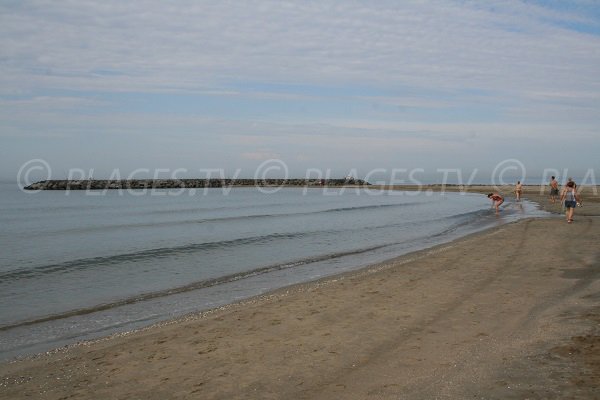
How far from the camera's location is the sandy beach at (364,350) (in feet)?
18.6

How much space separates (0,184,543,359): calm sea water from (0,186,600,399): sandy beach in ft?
5.87

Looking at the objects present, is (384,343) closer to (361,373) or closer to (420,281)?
(361,373)

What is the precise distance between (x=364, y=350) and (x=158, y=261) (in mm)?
12365

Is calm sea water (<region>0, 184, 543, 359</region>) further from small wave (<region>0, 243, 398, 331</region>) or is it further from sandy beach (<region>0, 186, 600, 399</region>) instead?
sandy beach (<region>0, 186, 600, 399</region>)

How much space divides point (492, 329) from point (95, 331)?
21.9ft

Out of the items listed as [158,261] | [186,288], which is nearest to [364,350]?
[186,288]

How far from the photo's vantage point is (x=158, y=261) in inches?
706

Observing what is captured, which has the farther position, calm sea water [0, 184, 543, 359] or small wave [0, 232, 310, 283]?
small wave [0, 232, 310, 283]

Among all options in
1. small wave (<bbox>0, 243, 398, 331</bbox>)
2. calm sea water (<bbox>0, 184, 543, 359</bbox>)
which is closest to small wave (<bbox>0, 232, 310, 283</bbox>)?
calm sea water (<bbox>0, 184, 543, 359</bbox>)

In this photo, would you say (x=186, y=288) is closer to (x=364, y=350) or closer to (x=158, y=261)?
(x=158, y=261)

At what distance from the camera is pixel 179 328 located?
28.9 feet

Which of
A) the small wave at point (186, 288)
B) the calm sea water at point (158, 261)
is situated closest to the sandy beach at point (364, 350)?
the calm sea water at point (158, 261)

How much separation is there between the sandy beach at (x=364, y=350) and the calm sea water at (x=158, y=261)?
179 cm

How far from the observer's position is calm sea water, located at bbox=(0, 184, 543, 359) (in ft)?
34.4
